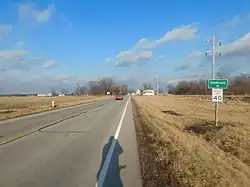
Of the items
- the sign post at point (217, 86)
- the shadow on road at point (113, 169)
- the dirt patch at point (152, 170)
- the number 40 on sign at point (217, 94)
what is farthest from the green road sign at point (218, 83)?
the shadow on road at point (113, 169)

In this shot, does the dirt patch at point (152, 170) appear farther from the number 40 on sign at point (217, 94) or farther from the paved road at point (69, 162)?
the number 40 on sign at point (217, 94)

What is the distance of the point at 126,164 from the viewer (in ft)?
29.7

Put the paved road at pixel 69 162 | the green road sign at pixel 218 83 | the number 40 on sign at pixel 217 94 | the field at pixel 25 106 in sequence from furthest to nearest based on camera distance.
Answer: the field at pixel 25 106 → the number 40 on sign at pixel 217 94 → the green road sign at pixel 218 83 → the paved road at pixel 69 162

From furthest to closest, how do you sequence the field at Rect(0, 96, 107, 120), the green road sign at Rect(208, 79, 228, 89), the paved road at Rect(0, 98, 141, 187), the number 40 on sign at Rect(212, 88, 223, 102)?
the field at Rect(0, 96, 107, 120) < the number 40 on sign at Rect(212, 88, 223, 102) < the green road sign at Rect(208, 79, 228, 89) < the paved road at Rect(0, 98, 141, 187)

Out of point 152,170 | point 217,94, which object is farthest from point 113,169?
point 217,94

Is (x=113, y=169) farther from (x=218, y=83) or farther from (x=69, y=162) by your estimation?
(x=218, y=83)

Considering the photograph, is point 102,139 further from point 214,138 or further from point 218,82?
point 218,82

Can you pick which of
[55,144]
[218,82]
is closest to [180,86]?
[218,82]

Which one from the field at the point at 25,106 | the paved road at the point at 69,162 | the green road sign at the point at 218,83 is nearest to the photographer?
the paved road at the point at 69,162

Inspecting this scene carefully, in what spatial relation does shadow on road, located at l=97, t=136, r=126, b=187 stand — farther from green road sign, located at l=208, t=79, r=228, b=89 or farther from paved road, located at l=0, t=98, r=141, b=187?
green road sign, located at l=208, t=79, r=228, b=89

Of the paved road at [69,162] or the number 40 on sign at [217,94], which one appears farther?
the number 40 on sign at [217,94]

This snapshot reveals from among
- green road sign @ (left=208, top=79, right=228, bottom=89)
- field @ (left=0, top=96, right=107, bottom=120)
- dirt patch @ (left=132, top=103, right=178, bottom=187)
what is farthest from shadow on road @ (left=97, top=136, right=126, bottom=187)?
field @ (left=0, top=96, right=107, bottom=120)

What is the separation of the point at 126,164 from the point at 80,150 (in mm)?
2791

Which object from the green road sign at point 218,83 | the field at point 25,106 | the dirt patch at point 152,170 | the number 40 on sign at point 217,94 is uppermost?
the green road sign at point 218,83
